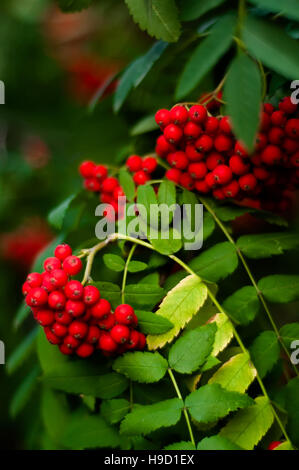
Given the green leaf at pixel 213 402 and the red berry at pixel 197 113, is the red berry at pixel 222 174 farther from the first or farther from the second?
the green leaf at pixel 213 402

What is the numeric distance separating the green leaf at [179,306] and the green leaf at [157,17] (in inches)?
17.4

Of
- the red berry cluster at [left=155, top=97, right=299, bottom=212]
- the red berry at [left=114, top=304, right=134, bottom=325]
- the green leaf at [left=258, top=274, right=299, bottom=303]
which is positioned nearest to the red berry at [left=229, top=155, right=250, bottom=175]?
the red berry cluster at [left=155, top=97, right=299, bottom=212]

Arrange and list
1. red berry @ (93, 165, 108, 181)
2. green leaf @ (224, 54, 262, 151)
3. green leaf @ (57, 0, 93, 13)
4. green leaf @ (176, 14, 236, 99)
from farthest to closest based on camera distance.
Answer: red berry @ (93, 165, 108, 181) → green leaf @ (57, 0, 93, 13) → green leaf @ (176, 14, 236, 99) → green leaf @ (224, 54, 262, 151)

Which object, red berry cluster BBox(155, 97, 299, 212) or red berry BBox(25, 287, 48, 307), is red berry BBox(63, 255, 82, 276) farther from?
red berry cluster BBox(155, 97, 299, 212)

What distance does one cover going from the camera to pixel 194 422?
0.79 m

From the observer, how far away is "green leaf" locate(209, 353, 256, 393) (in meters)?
0.79

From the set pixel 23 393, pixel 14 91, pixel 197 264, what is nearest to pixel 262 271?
pixel 197 264

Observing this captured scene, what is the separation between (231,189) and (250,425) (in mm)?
409

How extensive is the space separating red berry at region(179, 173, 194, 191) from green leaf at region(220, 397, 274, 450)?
0.41m

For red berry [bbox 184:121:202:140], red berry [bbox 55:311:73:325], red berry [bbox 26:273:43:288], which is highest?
red berry [bbox 184:121:202:140]

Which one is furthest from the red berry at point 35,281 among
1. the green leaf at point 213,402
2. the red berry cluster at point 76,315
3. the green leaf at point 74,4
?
the green leaf at point 74,4

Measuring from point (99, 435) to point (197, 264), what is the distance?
1.16ft

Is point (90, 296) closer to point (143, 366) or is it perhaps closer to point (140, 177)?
point (143, 366)
